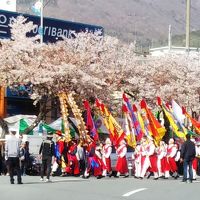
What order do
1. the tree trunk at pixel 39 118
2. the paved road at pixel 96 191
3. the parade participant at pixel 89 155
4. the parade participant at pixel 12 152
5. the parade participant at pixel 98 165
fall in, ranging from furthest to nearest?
the tree trunk at pixel 39 118 < the parade participant at pixel 98 165 < the parade participant at pixel 89 155 < the parade participant at pixel 12 152 < the paved road at pixel 96 191

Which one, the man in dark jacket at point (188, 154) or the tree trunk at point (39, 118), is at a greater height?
the tree trunk at point (39, 118)

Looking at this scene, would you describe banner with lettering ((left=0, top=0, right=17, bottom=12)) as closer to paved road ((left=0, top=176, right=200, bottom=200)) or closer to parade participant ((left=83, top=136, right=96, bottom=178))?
parade participant ((left=83, top=136, right=96, bottom=178))

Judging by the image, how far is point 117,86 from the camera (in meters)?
39.4

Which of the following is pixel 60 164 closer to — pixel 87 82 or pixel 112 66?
pixel 87 82

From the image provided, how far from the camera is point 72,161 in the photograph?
29.0 meters

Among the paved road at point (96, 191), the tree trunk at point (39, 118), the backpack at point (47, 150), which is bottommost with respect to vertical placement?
the paved road at point (96, 191)

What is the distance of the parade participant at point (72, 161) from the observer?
2900cm

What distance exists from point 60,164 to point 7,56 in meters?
6.67

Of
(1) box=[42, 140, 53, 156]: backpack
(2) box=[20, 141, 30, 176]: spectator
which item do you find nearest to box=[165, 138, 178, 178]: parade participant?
(2) box=[20, 141, 30, 176]: spectator

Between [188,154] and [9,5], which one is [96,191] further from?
[9,5]

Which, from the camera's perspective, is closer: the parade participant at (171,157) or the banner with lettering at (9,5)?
the parade participant at (171,157)

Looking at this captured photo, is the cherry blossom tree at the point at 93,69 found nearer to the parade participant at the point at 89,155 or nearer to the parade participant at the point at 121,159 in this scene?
the parade participant at the point at 89,155

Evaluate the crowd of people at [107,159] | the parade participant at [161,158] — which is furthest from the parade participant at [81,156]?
the parade participant at [161,158]

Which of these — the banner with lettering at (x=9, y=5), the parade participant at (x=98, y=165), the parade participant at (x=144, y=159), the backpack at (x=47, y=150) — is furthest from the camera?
the banner with lettering at (x=9, y=5)
